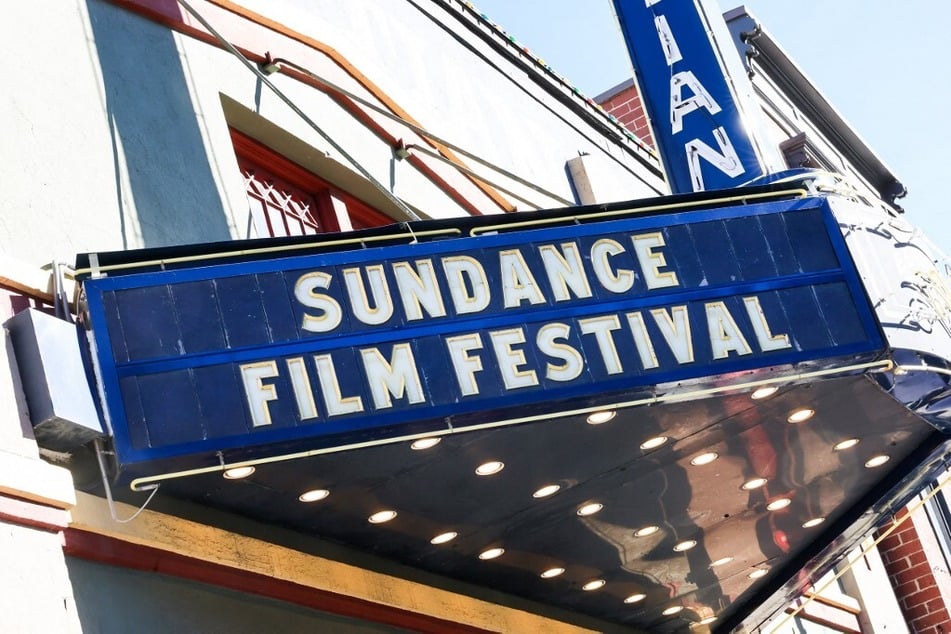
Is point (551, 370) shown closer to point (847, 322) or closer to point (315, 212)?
point (847, 322)

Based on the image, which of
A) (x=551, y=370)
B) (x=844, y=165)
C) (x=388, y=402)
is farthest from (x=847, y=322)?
(x=844, y=165)

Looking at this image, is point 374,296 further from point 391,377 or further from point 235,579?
point 235,579

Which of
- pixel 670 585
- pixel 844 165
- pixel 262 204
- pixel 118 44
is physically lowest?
pixel 670 585

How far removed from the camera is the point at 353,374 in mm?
6691

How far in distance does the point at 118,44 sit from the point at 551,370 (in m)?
3.71

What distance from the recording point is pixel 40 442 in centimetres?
Result: 650

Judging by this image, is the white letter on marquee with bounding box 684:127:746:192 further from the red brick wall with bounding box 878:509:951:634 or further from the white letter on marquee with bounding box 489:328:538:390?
the red brick wall with bounding box 878:509:951:634

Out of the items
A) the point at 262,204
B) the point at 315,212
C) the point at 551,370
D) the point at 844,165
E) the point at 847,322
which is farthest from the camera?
the point at 844,165

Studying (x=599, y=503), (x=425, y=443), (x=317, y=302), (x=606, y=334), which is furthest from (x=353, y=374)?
(x=599, y=503)

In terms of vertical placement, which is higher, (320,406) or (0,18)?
(0,18)

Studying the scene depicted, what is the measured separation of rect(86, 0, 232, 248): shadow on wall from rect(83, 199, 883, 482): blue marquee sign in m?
1.48

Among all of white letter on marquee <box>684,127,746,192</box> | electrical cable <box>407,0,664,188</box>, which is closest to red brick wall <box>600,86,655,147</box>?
electrical cable <box>407,0,664,188</box>

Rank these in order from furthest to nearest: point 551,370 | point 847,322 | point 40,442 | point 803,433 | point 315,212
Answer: point 315,212, point 803,433, point 847,322, point 551,370, point 40,442

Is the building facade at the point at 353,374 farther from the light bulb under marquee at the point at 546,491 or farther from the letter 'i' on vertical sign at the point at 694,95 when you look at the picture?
the letter 'i' on vertical sign at the point at 694,95
